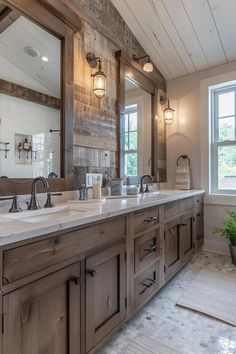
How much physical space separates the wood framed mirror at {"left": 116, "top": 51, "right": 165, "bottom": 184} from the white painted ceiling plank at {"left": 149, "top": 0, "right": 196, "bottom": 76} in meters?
0.44

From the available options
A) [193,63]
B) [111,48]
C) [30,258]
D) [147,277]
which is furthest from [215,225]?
[30,258]

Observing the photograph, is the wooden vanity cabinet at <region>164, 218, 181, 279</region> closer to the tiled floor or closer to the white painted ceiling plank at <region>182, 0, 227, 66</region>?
the tiled floor

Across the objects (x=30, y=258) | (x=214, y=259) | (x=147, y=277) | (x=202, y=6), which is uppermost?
(x=202, y=6)

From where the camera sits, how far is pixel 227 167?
294 cm

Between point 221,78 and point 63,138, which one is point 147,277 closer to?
point 63,138

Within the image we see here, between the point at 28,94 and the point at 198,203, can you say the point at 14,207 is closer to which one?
the point at 28,94

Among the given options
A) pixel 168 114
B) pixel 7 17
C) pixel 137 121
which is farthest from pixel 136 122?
pixel 7 17

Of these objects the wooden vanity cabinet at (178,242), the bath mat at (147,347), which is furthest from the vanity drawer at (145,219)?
the bath mat at (147,347)

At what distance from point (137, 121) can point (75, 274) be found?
78.0 inches

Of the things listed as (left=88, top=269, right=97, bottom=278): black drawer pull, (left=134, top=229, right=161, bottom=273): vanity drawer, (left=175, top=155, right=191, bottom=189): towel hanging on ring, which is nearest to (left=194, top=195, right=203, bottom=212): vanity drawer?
(left=175, top=155, right=191, bottom=189): towel hanging on ring

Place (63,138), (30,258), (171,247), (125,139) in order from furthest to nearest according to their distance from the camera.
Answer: (125,139) → (171,247) → (63,138) → (30,258)

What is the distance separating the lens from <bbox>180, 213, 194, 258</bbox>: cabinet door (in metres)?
2.35

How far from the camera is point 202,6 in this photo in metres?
2.19

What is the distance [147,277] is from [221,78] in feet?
8.39
